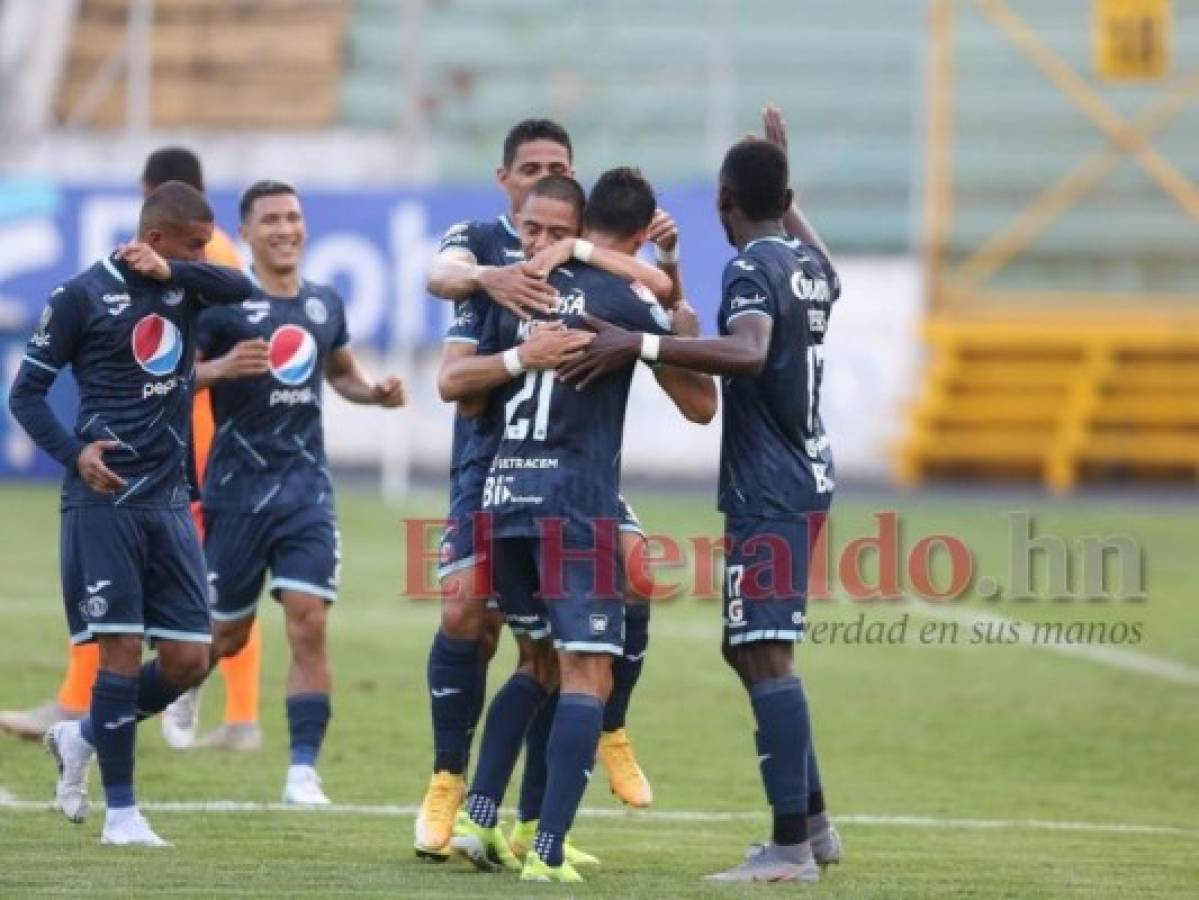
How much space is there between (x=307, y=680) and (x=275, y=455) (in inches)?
37.8

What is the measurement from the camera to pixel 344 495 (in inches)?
989

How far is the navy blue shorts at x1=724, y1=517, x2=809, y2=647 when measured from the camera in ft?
28.0

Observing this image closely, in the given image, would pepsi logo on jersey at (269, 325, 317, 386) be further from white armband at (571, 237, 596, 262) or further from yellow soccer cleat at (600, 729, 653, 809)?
white armband at (571, 237, 596, 262)

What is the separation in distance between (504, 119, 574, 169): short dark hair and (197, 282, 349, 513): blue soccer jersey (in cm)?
196

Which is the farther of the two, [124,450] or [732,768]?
[732,768]

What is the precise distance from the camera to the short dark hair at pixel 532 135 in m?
9.14

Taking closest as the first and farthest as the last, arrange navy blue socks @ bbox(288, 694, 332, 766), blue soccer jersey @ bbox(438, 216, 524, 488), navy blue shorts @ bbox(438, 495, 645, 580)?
navy blue shorts @ bbox(438, 495, 645, 580) → blue soccer jersey @ bbox(438, 216, 524, 488) → navy blue socks @ bbox(288, 694, 332, 766)

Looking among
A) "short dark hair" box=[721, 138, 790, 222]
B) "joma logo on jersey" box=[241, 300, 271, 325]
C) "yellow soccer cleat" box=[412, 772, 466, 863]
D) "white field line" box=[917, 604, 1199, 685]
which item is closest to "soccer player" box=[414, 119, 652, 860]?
"yellow soccer cleat" box=[412, 772, 466, 863]

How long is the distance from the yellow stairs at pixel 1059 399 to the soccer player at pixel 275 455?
18.1m

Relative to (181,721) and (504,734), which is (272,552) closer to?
(181,721)

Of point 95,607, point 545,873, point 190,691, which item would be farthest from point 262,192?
point 545,873

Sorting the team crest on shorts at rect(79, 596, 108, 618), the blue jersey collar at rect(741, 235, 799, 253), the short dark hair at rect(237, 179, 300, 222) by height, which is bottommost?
the team crest on shorts at rect(79, 596, 108, 618)

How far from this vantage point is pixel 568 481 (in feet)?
27.2

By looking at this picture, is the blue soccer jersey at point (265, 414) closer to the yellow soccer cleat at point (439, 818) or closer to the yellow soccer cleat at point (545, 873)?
the yellow soccer cleat at point (439, 818)
